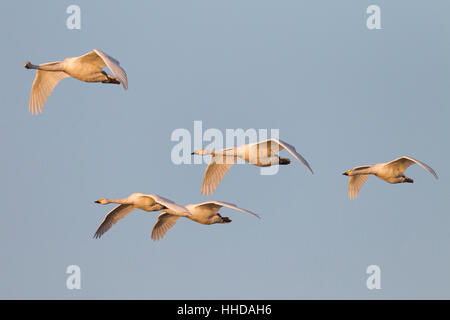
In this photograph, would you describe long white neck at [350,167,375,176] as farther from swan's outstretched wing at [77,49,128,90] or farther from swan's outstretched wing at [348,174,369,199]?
swan's outstretched wing at [77,49,128,90]

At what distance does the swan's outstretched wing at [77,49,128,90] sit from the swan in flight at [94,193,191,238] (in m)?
4.16

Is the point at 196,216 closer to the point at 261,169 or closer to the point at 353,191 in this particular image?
the point at 261,169

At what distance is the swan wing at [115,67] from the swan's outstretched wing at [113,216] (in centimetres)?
685

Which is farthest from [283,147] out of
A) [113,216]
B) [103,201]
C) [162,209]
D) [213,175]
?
[113,216]

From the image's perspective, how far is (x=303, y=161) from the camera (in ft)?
95.8

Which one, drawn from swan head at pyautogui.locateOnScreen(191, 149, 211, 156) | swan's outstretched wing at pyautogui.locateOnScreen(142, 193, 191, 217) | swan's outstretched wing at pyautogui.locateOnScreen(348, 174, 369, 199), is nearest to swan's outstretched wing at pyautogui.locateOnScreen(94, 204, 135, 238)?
swan head at pyautogui.locateOnScreen(191, 149, 211, 156)

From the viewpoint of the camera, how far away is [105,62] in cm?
2917

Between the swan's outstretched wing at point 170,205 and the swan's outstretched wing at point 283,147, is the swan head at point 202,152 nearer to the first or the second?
the swan's outstretched wing at point 283,147

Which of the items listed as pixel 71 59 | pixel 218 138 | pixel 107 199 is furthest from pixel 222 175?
pixel 71 59

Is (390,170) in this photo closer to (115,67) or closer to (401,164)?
(401,164)

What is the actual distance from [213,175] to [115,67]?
28.1ft

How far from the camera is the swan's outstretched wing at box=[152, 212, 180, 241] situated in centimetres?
3781

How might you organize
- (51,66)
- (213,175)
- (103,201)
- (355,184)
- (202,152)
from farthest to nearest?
1. (355,184)
2. (213,175)
3. (202,152)
4. (103,201)
5. (51,66)
